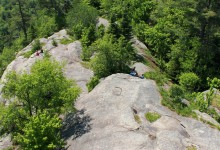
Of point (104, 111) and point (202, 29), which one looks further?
point (202, 29)

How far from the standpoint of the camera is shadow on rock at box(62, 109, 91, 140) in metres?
31.5

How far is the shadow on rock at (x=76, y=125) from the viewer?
31.5m

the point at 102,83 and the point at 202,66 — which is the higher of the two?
the point at 102,83

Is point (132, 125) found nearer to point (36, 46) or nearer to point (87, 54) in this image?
point (87, 54)

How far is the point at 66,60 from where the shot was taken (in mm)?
51281

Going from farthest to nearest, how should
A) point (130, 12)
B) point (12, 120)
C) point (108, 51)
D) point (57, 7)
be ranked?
point (57, 7)
point (130, 12)
point (108, 51)
point (12, 120)

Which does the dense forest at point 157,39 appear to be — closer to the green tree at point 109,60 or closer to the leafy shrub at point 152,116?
the green tree at point 109,60

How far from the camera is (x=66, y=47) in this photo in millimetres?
60000

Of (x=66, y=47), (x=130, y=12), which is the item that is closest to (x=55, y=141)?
(x=66, y=47)

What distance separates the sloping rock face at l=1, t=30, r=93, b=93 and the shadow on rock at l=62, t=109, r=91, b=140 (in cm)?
829

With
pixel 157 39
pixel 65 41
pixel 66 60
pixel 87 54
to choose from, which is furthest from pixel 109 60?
pixel 65 41

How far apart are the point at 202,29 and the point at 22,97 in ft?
122

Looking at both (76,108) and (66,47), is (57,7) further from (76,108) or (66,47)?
(76,108)

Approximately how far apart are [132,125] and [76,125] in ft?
22.4
